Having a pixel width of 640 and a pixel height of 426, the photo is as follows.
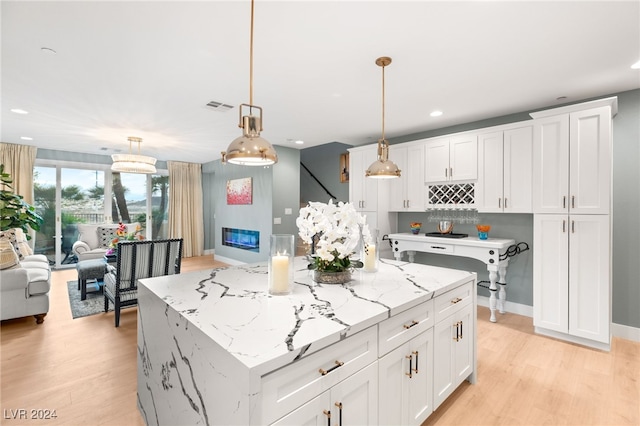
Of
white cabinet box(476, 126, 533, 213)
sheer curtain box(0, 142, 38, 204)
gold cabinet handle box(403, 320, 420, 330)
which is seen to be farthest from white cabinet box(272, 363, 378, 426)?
sheer curtain box(0, 142, 38, 204)

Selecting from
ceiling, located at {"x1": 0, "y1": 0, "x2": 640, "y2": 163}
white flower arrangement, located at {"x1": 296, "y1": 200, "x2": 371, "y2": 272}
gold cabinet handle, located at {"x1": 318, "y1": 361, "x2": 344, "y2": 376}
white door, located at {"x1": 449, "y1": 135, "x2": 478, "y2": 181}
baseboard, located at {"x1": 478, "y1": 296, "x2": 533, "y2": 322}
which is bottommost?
baseboard, located at {"x1": 478, "y1": 296, "x2": 533, "y2": 322}

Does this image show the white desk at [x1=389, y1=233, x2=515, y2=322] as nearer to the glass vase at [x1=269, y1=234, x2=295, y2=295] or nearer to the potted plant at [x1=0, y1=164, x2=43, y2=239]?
the glass vase at [x1=269, y1=234, x2=295, y2=295]

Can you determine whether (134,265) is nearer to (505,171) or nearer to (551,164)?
(505,171)

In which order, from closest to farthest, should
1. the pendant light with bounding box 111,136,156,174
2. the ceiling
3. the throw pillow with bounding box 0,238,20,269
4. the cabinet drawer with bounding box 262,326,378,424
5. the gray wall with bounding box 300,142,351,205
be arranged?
the cabinet drawer with bounding box 262,326,378,424 → the ceiling → the throw pillow with bounding box 0,238,20,269 → the pendant light with bounding box 111,136,156,174 → the gray wall with bounding box 300,142,351,205

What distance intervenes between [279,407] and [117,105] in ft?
12.4

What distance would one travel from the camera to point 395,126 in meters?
4.31

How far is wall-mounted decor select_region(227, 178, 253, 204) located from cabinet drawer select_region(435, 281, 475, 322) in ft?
16.1

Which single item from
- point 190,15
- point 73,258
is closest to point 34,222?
point 73,258

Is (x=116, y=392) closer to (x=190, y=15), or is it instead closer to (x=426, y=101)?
(x=190, y=15)

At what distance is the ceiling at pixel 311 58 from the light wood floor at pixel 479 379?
8.11 feet

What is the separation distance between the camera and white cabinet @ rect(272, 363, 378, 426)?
1.06 m

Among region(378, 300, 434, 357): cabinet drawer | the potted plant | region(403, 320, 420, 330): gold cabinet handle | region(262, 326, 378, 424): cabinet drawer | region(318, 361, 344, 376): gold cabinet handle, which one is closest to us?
region(262, 326, 378, 424): cabinet drawer

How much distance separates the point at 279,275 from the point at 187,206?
691cm

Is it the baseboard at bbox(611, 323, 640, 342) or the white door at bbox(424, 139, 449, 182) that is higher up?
the white door at bbox(424, 139, 449, 182)
